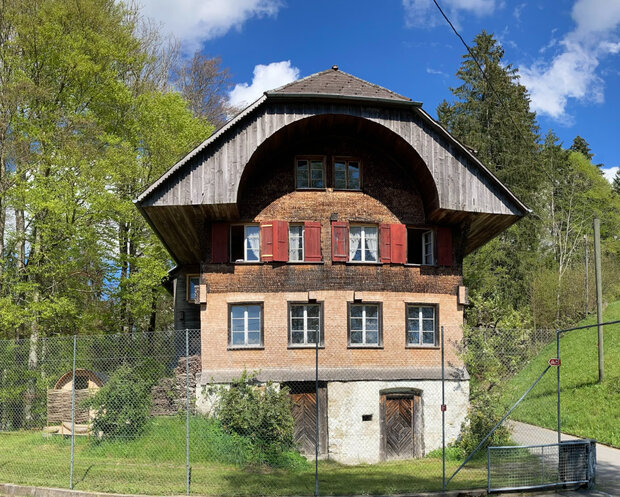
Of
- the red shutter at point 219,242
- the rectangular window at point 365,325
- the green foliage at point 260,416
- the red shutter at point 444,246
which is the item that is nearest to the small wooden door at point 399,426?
the rectangular window at point 365,325

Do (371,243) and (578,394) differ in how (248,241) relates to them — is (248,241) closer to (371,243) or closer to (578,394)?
(371,243)

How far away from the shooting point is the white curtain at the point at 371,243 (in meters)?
21.8

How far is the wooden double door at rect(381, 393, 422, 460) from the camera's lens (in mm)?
20391

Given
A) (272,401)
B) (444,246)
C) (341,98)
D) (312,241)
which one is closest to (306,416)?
(272,401)

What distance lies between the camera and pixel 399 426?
20547mm

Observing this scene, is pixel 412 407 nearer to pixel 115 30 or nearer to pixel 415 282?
pixel 415 282

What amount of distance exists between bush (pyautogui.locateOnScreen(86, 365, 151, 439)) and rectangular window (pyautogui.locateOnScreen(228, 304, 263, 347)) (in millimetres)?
3963

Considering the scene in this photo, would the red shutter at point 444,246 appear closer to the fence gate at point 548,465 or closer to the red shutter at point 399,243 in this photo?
the red shutter at point 399,243

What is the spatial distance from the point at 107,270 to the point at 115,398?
14138mm

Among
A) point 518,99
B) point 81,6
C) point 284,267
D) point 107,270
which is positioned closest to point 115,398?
point 284,267

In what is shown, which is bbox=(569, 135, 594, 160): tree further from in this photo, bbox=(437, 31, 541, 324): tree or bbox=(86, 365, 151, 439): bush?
bbox=(86, 365, 151, 439): bush

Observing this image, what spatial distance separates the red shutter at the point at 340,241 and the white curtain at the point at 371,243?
815 mm

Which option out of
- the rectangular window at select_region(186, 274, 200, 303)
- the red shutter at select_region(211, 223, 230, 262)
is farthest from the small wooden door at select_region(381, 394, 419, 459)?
the rectangular window at select_region(186, 274, 200, 303)

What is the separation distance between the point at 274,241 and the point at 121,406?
22.5 ft
